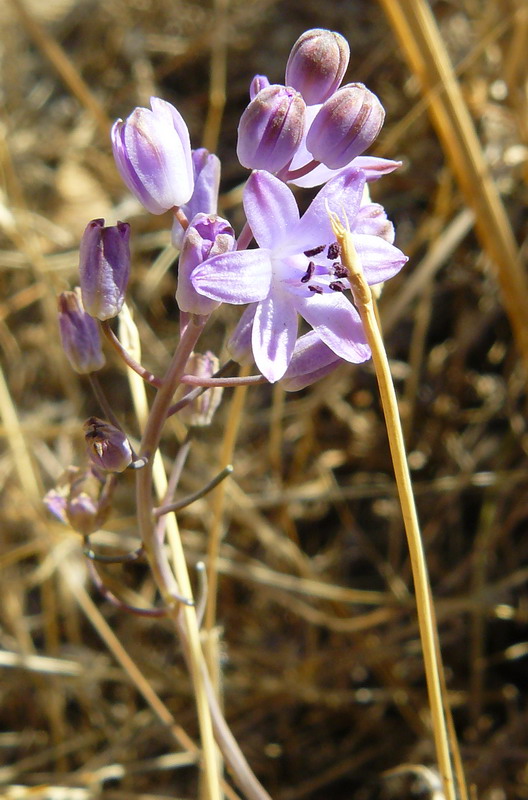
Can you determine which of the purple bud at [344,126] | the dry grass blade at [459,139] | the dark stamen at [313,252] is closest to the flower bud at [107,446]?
the dark stamen at [313,252]

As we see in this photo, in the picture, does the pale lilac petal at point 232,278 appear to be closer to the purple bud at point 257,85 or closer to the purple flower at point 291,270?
the purple flower at point 291,270

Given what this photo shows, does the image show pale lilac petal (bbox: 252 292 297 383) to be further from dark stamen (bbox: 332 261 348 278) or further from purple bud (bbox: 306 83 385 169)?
purple bud (bbox: 306 83 385 169)

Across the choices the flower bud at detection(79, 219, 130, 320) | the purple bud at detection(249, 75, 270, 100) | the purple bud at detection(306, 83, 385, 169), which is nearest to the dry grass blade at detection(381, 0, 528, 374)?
the purple bud at detection(249, 75, 270, 100)

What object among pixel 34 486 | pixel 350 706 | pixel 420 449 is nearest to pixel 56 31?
pixel 34 486

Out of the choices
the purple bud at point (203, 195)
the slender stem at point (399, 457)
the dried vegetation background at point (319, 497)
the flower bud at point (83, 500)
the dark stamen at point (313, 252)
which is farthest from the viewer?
the dried vegetation background at point (319, 497)

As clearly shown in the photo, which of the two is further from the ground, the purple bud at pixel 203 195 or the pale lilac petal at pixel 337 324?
the purple bud at pixel 203 195

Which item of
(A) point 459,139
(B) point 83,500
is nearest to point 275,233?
(B) point 83,500

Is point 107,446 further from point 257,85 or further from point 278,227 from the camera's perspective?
point 257,85

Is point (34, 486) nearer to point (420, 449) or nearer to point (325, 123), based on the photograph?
point (420, 449)
